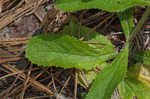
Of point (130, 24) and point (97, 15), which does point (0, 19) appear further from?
point (130, 24)

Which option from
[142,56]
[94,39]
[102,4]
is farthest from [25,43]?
[142,56]

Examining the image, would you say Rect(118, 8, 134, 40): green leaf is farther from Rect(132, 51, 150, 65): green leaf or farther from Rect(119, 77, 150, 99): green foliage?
Rect(119, 77, 150, 99): green foliage

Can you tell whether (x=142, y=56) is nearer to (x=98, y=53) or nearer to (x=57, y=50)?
(x=98, y=53)

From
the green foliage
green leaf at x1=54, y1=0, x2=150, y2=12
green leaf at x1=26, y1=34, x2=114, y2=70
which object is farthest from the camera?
the green foliage

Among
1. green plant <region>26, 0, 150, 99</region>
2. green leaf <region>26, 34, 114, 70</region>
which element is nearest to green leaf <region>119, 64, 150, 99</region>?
green plant <region>26, 0, 150, 99</region>

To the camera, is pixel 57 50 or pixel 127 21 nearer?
pixel 57 50

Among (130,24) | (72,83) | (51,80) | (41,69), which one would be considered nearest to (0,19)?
(41,69)

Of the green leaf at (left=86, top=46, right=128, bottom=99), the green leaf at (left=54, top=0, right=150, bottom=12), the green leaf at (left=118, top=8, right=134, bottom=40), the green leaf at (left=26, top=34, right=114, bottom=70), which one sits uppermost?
the green leaf at (left=54, top=0, right=150, bottom=12)
